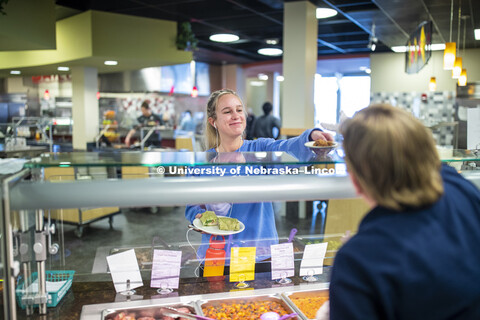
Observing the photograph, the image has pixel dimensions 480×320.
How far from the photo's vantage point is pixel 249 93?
20.2 meters

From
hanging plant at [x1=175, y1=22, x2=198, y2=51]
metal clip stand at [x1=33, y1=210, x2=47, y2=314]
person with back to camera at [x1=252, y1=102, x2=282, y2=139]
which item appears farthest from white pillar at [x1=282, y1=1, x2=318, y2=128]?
metal clip stand at [x1=33, y1=210, x2=47, y2=314]

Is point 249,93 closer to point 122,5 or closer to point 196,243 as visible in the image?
point 122,5

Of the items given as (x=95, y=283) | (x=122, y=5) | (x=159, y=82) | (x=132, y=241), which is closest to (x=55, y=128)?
(x=159, y=82)

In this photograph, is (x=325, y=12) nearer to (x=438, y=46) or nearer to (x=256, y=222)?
(x=438, y=46)

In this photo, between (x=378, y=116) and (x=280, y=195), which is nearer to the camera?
(x=378, y=116)

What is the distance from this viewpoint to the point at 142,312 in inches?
58.4

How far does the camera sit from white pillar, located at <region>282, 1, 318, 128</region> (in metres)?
6.55

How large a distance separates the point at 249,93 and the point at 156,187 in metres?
19.4

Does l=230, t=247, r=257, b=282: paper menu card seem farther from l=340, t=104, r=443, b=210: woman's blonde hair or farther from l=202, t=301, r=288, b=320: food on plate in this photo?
l=340, t=104, r=443, b=210: woman's blonde hair

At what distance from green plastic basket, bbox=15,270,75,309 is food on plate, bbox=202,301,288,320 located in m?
0.51

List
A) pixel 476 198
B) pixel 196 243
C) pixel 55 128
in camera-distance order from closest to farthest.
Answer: pixel 476 198 < pixel 196 243 < pixel 55 128

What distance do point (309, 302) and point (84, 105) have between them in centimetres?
840

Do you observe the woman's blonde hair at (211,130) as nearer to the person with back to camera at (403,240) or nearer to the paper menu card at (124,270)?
the paper menu card at (124,270)

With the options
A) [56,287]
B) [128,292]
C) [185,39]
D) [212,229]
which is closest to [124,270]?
[128,292]
